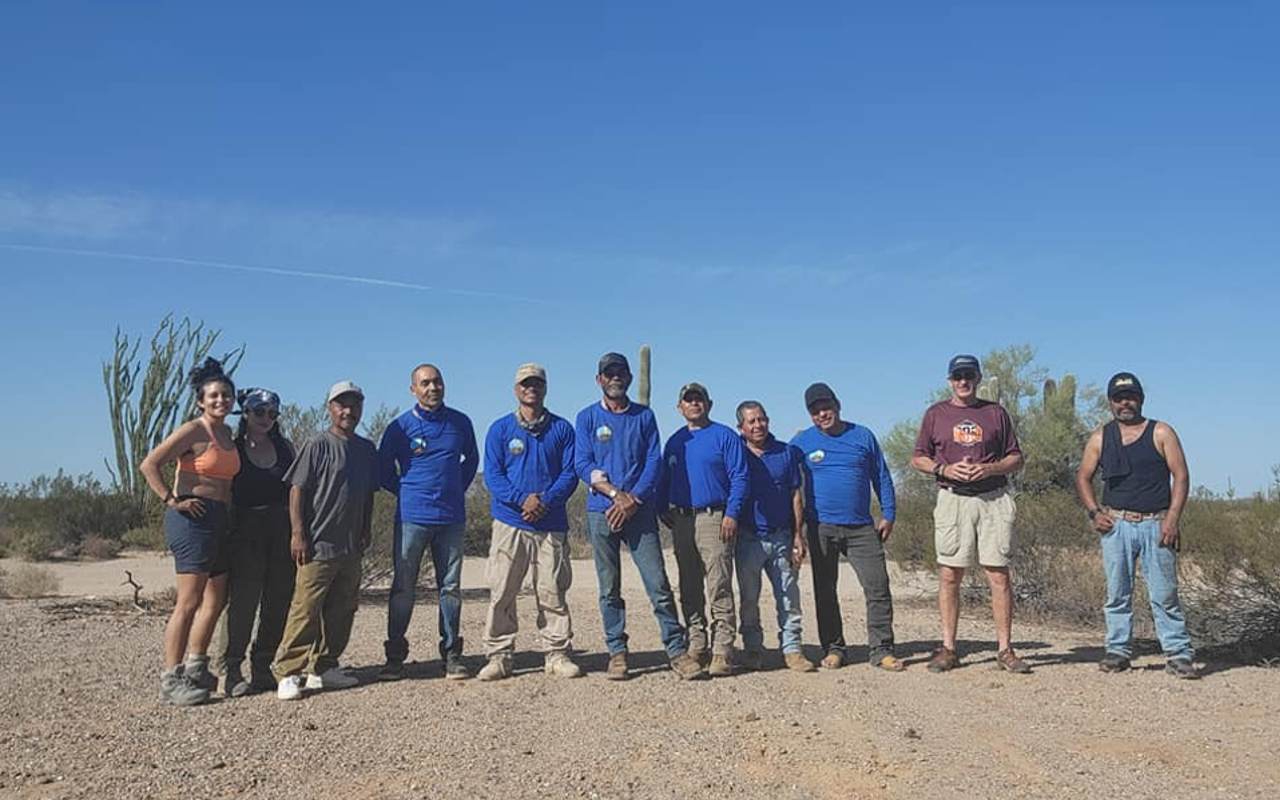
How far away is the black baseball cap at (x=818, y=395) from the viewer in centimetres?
752

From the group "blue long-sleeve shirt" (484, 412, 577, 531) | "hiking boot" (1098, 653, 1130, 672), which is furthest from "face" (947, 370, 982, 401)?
"blue long-sleeve shirt" (484, 412, 577, 531)

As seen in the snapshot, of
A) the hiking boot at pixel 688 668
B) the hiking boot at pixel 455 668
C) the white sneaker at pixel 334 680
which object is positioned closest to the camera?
the white sneaker at pixel 334 680

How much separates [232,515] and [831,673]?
162 inches

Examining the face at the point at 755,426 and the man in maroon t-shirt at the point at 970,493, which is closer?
the man in maroon t-shirt at the point at 970,493

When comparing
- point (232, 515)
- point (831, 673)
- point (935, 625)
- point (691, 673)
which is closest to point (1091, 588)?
point (935, 625)

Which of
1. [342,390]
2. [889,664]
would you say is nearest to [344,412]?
[342,390]

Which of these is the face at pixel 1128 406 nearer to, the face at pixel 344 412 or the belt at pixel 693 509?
the belt at pixel 693 509

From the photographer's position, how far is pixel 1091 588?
32.6 ft

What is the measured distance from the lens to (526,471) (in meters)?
6.90

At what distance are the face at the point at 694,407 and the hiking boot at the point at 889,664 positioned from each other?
2.15 meters

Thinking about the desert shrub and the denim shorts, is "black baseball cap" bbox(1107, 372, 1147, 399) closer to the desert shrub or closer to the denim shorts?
the denim shorts

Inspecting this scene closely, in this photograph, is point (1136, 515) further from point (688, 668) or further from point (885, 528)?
point (688, 668)

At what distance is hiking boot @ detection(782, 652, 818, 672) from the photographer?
7094 millimetres

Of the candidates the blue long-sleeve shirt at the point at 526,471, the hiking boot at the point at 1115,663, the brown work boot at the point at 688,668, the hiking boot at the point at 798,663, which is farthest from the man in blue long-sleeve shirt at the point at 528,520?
the hiking boot at the point at 1115,663
